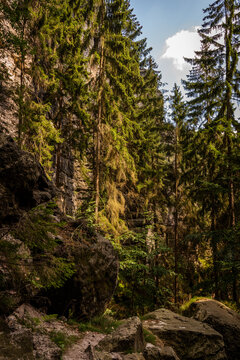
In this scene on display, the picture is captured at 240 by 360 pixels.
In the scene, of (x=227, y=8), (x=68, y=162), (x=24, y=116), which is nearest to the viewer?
(x=24, y=116)

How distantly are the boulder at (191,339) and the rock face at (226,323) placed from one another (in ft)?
2.04

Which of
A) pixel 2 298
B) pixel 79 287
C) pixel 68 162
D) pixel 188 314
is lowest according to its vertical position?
pixel 188 314

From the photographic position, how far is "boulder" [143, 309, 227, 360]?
6.40m

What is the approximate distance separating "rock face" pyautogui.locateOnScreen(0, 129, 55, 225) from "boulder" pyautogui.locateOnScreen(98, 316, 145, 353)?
3076 millimetres

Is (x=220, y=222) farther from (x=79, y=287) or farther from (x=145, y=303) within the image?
(x=79, y=287)

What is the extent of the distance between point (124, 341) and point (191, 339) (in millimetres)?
3406

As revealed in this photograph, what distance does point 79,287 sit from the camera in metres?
5.78

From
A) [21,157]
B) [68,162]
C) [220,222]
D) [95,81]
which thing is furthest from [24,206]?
[68,162]

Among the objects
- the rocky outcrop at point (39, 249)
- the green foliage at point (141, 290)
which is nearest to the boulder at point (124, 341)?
the rocky outcrop at point (39, 249)

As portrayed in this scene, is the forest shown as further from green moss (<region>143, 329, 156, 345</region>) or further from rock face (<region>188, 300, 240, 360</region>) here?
green moss (<region>143, 329, 156, 345</region>)

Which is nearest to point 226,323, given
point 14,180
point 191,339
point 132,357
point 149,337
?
point 191,339

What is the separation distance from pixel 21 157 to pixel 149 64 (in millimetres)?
21740

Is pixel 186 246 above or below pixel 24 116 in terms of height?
below

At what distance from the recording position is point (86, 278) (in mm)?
5996
